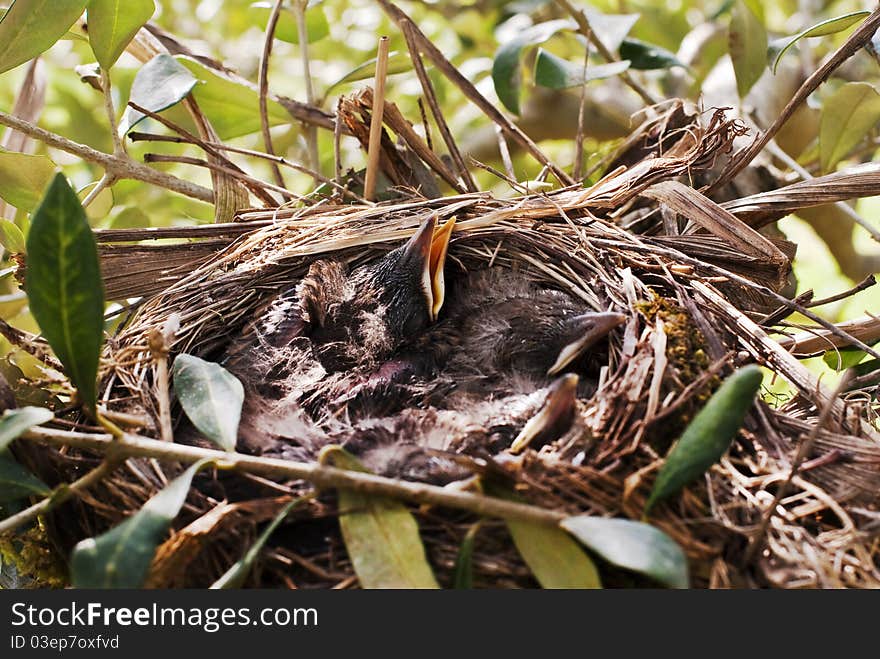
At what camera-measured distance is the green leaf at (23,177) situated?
1.06m

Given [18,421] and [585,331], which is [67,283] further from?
[585,331]

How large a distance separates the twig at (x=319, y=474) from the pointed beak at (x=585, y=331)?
1.04ft

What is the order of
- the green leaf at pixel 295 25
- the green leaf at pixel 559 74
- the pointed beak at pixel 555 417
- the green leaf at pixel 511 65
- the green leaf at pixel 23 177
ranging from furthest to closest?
1. the green leaf at pixel 295 25
2. the green leaf at pixel 511 65
3. the green leaf at pixel 559 74
4. the green leaf at pixel 23 177
5. the pointed beak at pixel 555 417

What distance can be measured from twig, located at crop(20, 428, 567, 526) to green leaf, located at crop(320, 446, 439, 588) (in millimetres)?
12

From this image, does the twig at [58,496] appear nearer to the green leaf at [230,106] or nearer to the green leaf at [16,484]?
the green leaf at [16,484]

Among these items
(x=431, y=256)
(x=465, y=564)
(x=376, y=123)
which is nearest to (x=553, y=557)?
(x=465, y=564)

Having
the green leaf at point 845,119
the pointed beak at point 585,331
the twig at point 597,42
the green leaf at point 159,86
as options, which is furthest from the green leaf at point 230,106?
the green leaf at point 845,119

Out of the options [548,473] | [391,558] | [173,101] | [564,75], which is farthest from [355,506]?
[564,75]

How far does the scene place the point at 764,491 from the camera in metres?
0.75

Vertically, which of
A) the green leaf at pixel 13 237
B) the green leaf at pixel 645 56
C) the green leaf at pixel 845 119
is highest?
the green leaf at pixel 645 56

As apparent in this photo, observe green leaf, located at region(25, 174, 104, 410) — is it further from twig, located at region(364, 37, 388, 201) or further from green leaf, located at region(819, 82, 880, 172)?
green leaf, located at region(819, 82, 880, 172)

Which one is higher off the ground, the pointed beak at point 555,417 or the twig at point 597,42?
the twig at point 597,42

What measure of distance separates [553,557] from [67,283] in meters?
0.46

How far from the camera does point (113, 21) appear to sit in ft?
3.33
